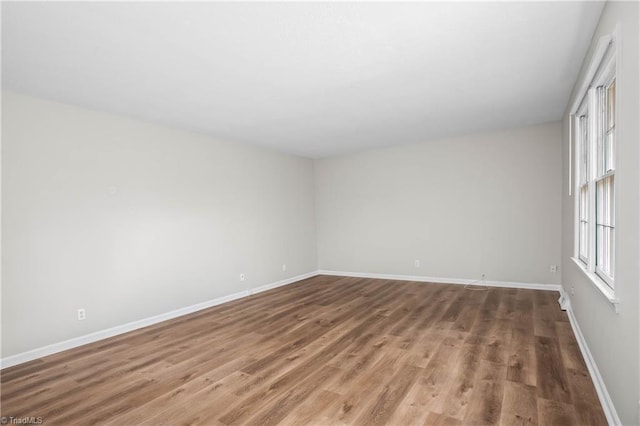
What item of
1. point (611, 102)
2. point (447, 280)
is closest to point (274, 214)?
point (447, 280)

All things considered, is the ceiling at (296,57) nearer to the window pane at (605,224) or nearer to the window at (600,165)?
the window at (600,165)

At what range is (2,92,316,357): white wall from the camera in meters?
3.18

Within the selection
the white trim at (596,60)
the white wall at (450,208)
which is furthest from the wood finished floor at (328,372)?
the white trim at (596,60)

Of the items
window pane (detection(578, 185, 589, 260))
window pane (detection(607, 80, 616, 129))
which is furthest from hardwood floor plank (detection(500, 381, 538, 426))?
window pane (detection(607, 80, 616, 129))

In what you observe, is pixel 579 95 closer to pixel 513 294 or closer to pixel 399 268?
pixel 513 294

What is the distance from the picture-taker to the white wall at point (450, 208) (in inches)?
204

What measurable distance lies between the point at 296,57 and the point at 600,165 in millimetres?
2512

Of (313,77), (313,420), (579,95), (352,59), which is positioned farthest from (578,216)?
(313,420)

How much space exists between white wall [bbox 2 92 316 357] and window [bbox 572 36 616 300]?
4529 mm

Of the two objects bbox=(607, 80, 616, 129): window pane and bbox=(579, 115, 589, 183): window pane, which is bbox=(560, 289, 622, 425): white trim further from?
bbox=(607, 80, 616, 129): window pane

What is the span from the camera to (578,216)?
3.43 m

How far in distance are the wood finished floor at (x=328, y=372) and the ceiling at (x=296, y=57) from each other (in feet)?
8.37

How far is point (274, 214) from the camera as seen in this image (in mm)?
6293

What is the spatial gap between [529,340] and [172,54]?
4087 mm
